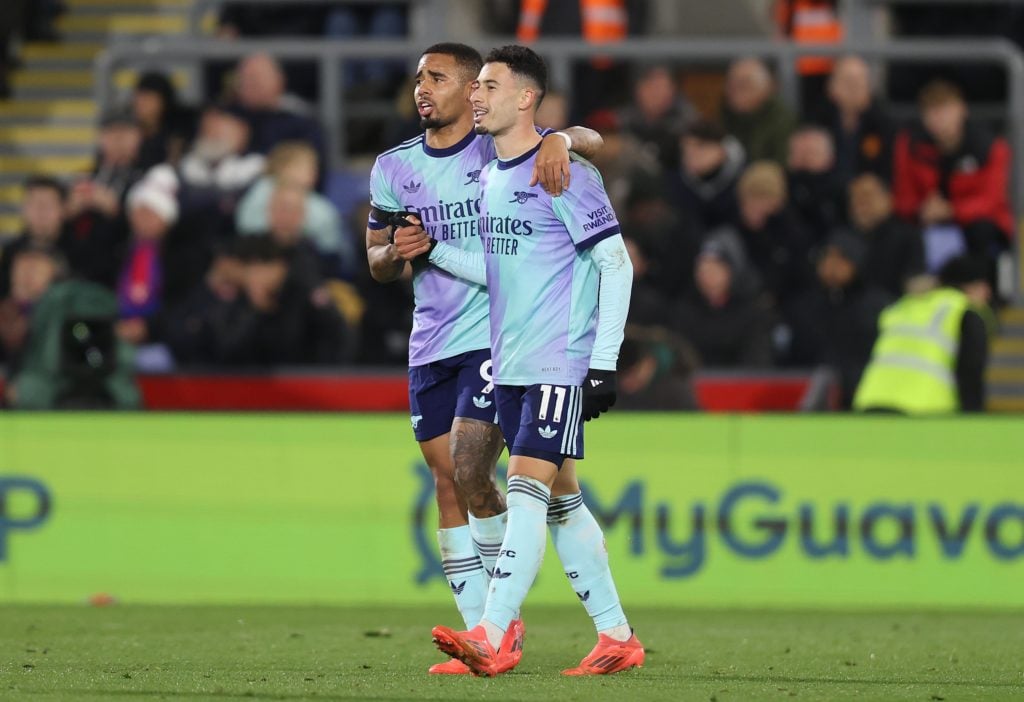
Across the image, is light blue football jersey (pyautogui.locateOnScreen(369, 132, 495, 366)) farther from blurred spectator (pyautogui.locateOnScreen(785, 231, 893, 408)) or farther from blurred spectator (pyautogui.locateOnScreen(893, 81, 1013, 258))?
blurred spectator (pyautogui.locateOnScreen(893, 81, 1013, 258))

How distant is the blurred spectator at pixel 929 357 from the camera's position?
13.2 meters

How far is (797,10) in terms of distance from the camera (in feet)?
58.3

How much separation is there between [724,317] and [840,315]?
81 cm

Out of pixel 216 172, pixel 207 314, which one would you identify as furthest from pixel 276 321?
pixel 216 172

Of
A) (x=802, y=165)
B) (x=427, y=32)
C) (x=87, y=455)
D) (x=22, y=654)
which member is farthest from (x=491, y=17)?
(x=22, y=654)

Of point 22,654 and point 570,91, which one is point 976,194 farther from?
point 22,654

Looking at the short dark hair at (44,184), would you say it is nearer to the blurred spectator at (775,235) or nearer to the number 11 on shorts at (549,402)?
the blurred spectator at (775,235)

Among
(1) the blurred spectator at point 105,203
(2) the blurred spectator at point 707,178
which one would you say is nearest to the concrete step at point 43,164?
(1) the blurred spectator at point 105,203

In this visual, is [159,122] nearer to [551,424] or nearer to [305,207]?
[305,207]

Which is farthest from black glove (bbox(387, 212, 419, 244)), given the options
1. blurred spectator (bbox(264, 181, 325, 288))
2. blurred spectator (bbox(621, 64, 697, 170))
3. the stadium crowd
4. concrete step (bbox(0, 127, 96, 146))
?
Result: concrete step (bbox(0, 127, 96, 146))

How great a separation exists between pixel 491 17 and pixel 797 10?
276 centimetres

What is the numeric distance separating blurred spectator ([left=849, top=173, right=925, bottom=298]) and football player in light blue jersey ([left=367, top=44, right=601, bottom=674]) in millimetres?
6675

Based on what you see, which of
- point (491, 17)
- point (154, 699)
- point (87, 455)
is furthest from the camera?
point (491, 17)

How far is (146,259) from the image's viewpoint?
50.0 ft
